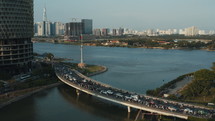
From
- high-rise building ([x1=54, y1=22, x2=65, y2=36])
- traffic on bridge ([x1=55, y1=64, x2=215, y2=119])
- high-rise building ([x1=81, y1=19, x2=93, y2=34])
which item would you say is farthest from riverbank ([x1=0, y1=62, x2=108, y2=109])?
high-rise building ([x1=54, y1=22, x2=65, y2=36])

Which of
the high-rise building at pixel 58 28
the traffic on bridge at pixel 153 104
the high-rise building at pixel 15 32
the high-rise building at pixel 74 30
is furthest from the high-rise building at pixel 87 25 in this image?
the traffic on bridge at pixel 153 104

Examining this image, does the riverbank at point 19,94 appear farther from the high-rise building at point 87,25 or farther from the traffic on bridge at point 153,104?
the high-rise building at point 87,25

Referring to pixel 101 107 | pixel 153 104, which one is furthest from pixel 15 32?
pixel 153 104

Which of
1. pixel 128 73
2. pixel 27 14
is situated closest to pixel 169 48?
pixel 128 73

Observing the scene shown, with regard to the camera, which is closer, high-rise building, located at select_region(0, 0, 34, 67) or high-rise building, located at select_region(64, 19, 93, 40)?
high-rise building, located at select_region(0, 0, 34, 67)

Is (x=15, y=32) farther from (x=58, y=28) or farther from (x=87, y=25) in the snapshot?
(x=58, y=28)

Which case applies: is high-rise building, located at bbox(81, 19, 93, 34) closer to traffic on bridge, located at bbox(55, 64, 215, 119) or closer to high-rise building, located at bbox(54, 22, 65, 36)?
high-rise building, located at bbox(54, 22, 65, 36)

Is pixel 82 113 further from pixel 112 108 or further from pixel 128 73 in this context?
pixel 128 73
